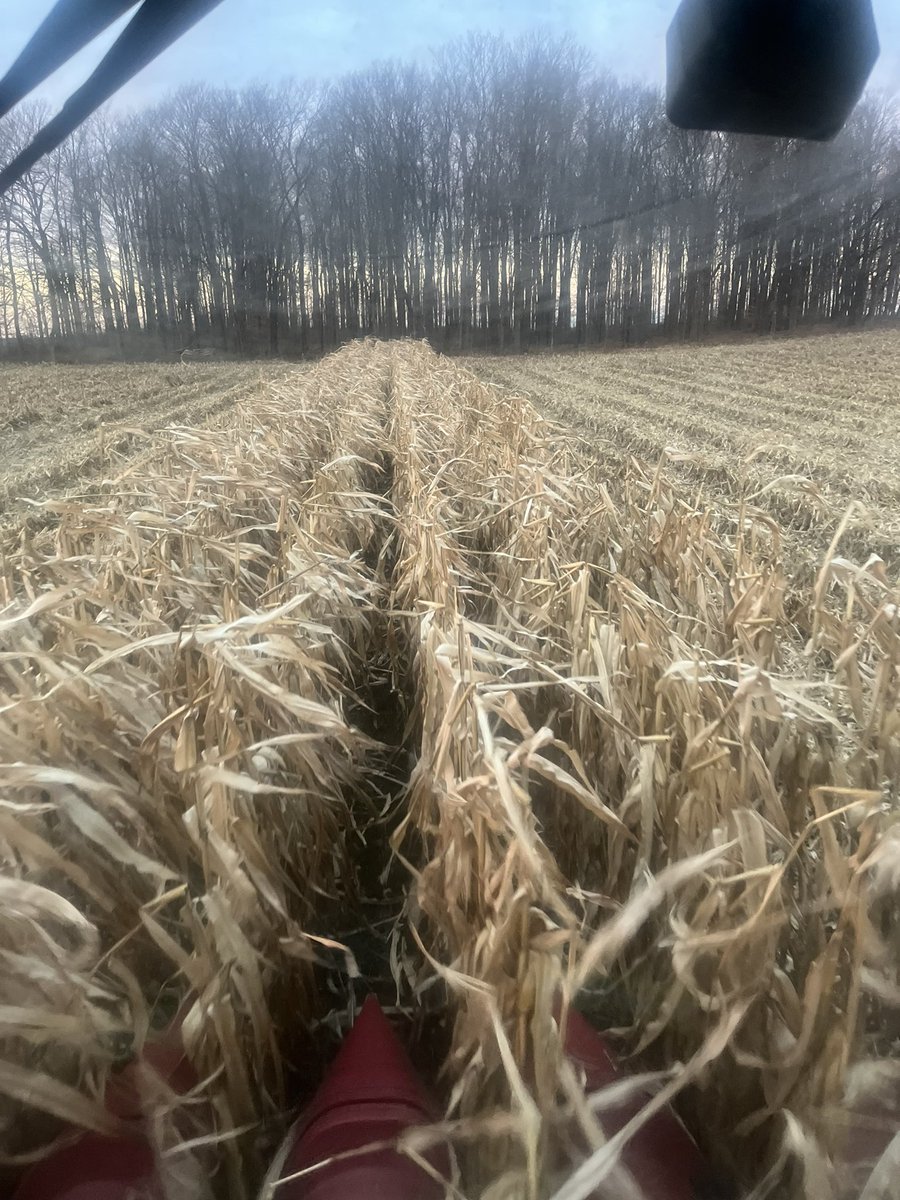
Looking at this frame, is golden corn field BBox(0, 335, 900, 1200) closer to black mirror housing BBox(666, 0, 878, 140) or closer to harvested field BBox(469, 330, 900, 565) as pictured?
black mirror housing BBox(666, 0, 878, 140)

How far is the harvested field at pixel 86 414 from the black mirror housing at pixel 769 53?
2171 millimetres

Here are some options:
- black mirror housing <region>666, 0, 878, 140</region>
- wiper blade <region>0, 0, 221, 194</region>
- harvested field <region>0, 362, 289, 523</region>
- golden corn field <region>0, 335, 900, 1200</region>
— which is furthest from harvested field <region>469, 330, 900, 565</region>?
harvested field <region>0, 362, 289, 523</region>

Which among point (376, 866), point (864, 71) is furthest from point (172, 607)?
point (864, 71)

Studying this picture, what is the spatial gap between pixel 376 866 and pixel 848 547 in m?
3.03

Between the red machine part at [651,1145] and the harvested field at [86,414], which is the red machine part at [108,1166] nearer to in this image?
the red machine part at [651,1145]

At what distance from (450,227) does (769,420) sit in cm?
1382

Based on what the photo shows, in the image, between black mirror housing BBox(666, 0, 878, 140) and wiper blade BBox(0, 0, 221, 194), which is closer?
wiper blade BBox(0, 0, 221, 194)

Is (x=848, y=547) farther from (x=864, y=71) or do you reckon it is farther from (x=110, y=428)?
(x=110, y=428)

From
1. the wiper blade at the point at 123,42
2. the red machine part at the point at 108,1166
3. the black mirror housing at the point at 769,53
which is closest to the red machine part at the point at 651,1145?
the red machine part at the point at 108,1166

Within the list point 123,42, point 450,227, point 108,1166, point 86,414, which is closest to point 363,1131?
point 108,1166

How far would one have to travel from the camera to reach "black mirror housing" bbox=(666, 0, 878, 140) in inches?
43.9

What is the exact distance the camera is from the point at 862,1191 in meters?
0.51

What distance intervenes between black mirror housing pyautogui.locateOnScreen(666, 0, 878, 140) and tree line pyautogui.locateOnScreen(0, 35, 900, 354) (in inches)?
42.4

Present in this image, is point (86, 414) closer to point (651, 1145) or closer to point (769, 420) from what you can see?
point (769, 420)
